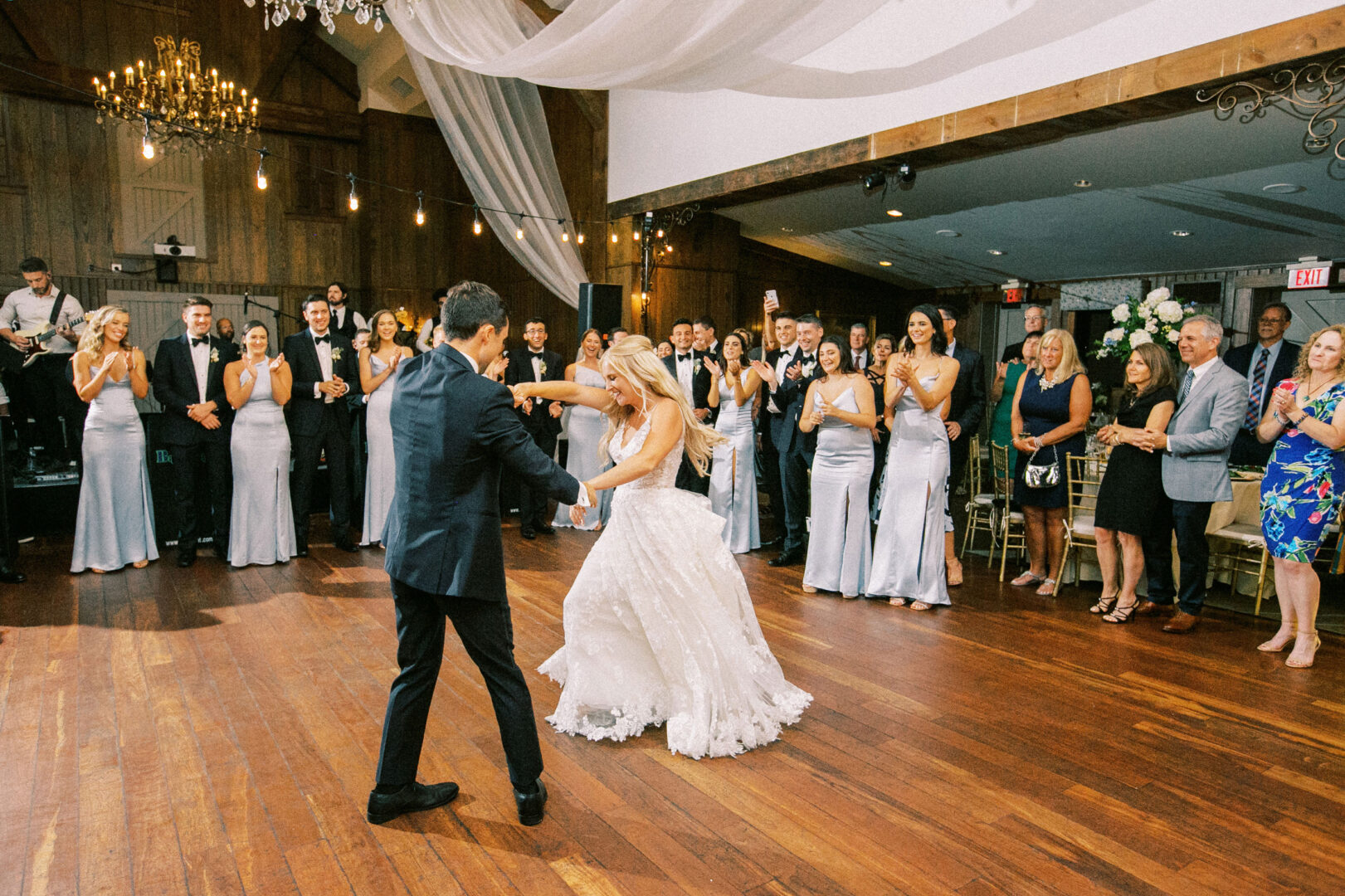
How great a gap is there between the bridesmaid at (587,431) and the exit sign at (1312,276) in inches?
255

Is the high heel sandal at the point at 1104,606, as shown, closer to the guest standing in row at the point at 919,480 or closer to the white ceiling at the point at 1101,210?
the guest standing in row at the point at 919,480

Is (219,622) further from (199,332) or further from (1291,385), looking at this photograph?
(1291,385)

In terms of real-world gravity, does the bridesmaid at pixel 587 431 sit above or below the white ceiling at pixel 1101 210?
below

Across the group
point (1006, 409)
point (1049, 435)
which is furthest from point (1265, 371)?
point (1049, 435)

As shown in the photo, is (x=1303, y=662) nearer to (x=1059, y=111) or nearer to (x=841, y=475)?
(x=841, y=475)

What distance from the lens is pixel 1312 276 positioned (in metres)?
7.49

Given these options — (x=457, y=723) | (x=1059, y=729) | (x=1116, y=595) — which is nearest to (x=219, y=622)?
(x=457, y=723)

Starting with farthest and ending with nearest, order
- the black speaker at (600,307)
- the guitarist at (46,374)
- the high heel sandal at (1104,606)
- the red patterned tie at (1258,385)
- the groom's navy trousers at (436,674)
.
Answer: the guitarist at (46,374), the black speaker at (600,307), the red patterned tie at (1258,385), the high heel sandal at (1104,606), the groom's navy trousers at (436,674)

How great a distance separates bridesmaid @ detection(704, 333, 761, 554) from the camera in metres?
5.83

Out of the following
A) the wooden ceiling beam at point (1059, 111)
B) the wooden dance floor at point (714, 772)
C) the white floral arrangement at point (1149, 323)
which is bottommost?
the wooden dance floor at point (714, 772)

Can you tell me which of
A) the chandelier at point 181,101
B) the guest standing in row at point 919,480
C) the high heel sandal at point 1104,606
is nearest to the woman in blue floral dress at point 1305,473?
the high heel sandal at point 1104,606

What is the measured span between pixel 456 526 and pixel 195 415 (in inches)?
155

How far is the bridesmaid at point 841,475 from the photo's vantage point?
15.8 feet

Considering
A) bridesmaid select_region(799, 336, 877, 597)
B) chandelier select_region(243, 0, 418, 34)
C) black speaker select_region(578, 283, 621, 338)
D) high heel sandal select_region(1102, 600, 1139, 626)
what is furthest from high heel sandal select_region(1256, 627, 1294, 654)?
chandelier select_region(243, 0, 418, 34)
